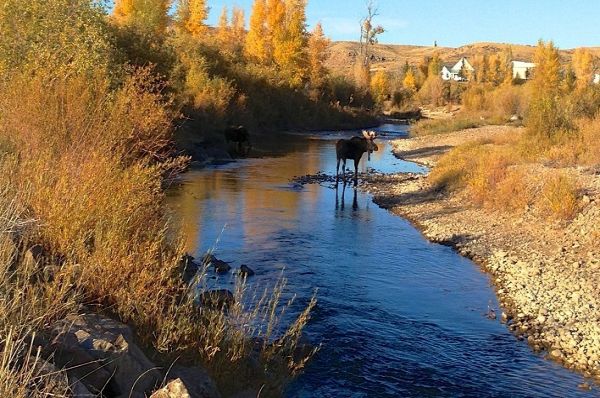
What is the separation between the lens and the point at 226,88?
39969 mm

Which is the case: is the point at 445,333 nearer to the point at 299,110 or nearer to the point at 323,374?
the point at 323,374

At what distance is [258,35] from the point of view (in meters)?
67.9

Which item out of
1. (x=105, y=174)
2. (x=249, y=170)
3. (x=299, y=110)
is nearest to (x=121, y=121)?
(x=105, y=174)

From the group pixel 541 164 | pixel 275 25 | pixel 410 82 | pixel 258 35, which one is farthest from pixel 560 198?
pixel 410 82

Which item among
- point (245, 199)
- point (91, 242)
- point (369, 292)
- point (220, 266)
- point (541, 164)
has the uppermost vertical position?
point (541, 164)

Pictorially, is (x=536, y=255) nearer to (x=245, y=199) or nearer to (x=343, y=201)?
(x=343, y=201)

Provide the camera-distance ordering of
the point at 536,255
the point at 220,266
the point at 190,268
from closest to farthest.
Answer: the point at 190,268
the point at 220,266
the point at 536,255

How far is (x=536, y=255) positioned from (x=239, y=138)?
21.9 m

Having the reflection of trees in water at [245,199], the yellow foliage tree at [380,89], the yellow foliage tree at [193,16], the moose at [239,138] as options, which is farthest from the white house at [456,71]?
the reflection of trees in water at [245,199]

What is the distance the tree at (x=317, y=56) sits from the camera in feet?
221

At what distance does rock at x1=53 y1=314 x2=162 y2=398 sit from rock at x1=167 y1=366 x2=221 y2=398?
222 millimetres

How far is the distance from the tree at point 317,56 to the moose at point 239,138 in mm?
33177

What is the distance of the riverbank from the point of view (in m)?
9.27

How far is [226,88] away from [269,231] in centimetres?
2627
